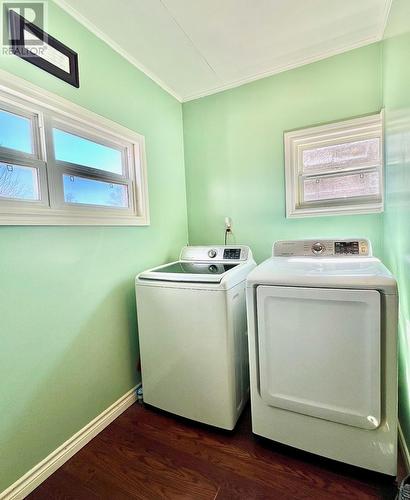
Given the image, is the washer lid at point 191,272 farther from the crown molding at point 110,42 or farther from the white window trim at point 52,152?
the crown molding at point 110,42

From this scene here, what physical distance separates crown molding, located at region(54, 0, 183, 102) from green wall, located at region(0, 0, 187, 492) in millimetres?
37

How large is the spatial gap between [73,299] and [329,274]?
4.57 feet

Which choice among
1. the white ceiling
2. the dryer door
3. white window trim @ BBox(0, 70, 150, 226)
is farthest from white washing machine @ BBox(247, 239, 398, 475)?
the white ceiling

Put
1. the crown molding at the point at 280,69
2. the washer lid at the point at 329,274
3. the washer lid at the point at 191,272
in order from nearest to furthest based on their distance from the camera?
1. the washer lid at the point at 329,274
2. the washer lid at the point at 191,272
3. the crown molding at the point at 280,69

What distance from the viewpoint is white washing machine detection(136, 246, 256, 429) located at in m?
1.44

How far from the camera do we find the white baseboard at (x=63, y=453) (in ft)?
3.78

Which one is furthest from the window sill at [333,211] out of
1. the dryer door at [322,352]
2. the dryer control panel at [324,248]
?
the dryer door at [322,352]

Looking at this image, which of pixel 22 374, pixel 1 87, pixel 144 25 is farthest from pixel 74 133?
pixel 22 374

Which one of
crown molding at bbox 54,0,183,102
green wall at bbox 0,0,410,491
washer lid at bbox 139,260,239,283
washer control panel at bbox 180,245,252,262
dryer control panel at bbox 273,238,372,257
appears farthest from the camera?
washer control panel at bbox 180,245,252,262

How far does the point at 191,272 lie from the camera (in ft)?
5.85

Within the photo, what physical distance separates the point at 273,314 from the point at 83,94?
1.68 metres

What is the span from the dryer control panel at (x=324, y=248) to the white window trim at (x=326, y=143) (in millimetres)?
314

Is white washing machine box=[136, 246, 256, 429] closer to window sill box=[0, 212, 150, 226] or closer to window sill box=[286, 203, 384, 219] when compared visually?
window sill box=[0, 212, 150, 226]

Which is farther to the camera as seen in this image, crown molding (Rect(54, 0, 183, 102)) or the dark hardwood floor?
crown molding (Rect(54, 0, 183, 102))
